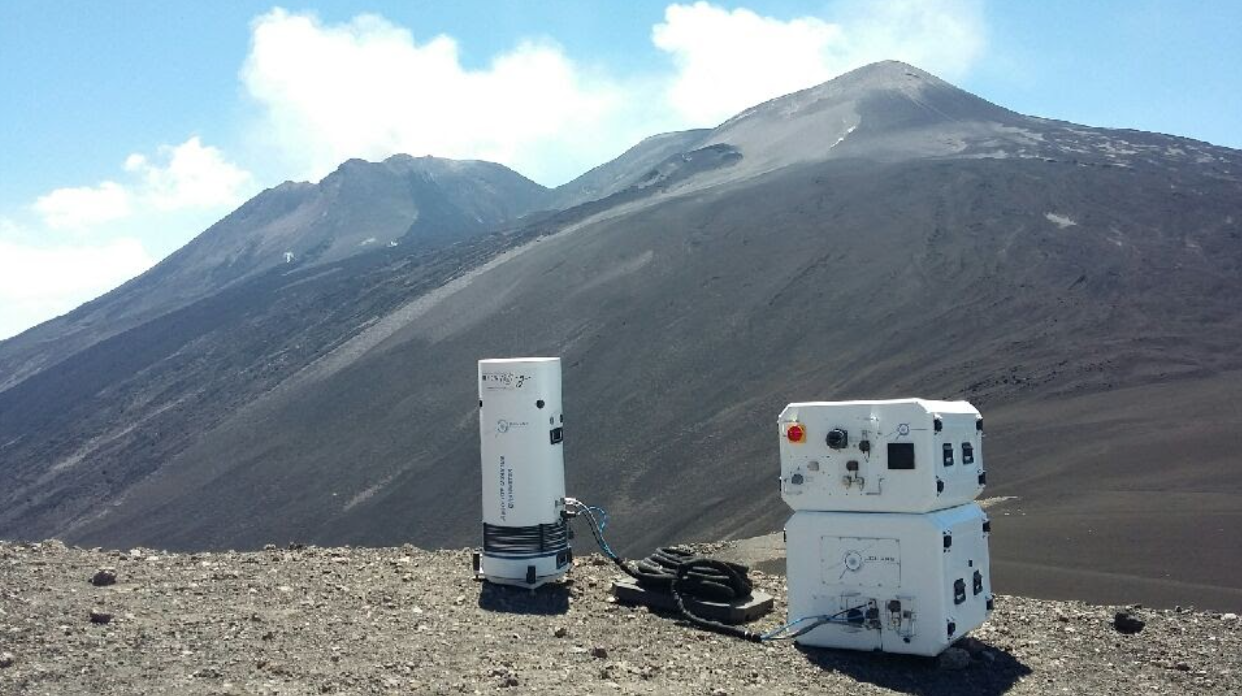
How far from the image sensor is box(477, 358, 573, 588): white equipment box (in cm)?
795

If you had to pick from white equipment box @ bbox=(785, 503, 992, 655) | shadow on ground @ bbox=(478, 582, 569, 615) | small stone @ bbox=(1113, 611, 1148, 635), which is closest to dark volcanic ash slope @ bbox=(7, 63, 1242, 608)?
small stone @ bbox=(1113, 611, 1148, 635)

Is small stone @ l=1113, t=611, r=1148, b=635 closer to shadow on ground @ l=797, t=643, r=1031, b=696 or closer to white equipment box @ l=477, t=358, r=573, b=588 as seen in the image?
shadow on ground @ l=797, t=643, r=1031, b=696

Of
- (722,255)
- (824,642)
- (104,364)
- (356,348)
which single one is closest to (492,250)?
(356,348)

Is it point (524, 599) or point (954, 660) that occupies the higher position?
point (524, 599)

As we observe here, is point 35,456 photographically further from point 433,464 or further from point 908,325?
point 908,325

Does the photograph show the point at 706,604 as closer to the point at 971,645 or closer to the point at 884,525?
the point at 884,525

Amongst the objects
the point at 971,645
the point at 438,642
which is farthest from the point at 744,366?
the point at 438,642

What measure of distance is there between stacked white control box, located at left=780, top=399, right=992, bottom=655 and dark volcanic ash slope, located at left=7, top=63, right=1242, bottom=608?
Answer: 13.8 ft

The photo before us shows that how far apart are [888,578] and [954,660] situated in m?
0.64

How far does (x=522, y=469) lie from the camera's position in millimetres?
8031

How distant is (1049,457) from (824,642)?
619 inches

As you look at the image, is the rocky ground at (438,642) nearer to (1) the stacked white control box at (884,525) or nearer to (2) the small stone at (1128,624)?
(2) the small stone at (1128,624)

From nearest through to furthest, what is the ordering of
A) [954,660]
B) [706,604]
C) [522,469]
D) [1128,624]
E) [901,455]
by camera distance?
1. [954,660]
2. [901,455]
3. [1128,624]
4. [706,604]
5. [522,469]

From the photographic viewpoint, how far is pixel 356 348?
38844 mm
